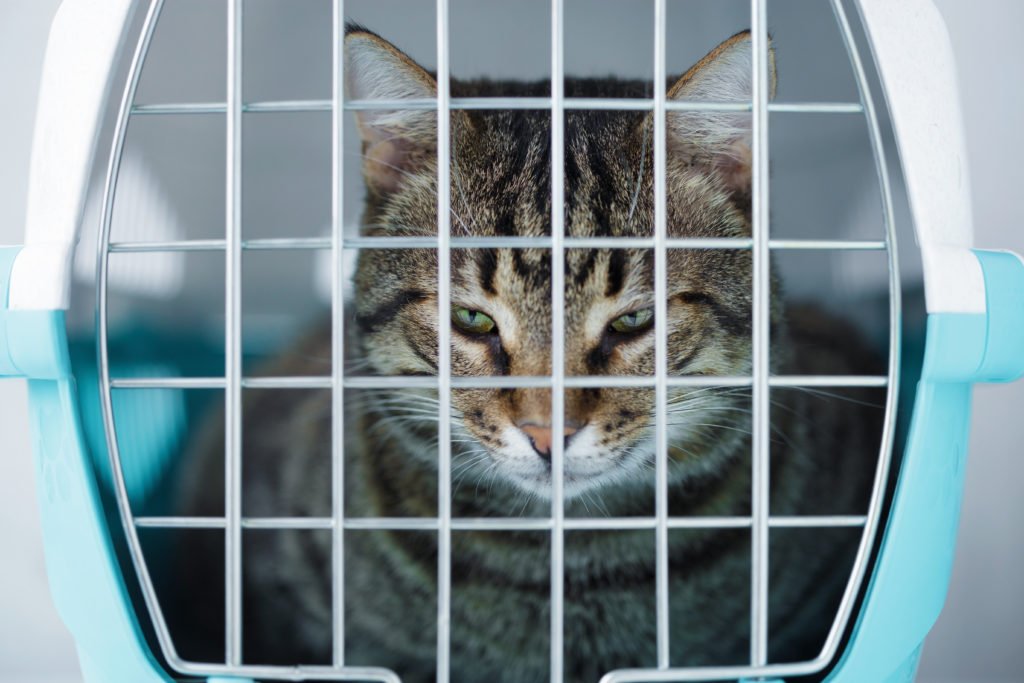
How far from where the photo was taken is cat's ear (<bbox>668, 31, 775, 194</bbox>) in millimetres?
736

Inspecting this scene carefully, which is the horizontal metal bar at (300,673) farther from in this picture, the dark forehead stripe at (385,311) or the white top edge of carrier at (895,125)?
the dark forehead stripe at (385,311)

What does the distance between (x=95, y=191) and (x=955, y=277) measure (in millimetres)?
813

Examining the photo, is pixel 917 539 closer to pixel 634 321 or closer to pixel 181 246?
pixel 634 321

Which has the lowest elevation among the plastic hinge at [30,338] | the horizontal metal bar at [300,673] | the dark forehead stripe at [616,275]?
the horizontal metal bar at [300,673]

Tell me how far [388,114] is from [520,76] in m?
0.18

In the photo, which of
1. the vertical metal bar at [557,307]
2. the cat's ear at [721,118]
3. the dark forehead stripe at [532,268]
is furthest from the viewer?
the dark forehead stripe at [532,268]

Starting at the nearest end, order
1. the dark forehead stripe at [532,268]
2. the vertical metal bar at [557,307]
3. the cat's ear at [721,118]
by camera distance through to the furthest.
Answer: the vertical metal bar at [557,307] < the cat's ear at [721,118] < the dark forehead stripe at [532,268]

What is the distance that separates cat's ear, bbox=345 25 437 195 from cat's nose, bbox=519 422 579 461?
35 cm

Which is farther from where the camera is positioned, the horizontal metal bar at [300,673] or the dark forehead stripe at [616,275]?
the dark forehead stripe at [616,275]

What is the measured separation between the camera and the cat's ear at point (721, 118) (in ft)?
2.41

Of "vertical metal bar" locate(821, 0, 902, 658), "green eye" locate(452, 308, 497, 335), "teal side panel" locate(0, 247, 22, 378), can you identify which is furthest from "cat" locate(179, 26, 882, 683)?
"teal side panel" locate(0, 247, 22, 378)

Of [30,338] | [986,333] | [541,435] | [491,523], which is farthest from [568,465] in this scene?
[30,338]

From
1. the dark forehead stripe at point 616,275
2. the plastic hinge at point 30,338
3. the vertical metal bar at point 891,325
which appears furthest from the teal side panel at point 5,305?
the vertical metal bar at point 891,325

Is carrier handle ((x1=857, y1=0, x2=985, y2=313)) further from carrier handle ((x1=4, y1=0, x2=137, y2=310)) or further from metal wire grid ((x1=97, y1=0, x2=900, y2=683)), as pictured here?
carrier handle ((x1=4, y1=0, x2=137, y2=310))
